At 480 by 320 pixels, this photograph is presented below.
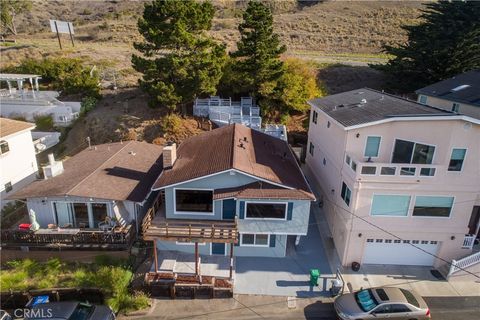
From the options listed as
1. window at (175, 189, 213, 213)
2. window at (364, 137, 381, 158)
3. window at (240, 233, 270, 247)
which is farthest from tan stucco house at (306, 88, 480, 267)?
window at (175, 189, 213, 213)

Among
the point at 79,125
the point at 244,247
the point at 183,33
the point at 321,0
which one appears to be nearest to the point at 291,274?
the point at 244,247

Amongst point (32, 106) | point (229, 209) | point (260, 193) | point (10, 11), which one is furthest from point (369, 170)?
point (10, 11)

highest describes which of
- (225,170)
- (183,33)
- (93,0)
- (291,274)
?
(93,0)

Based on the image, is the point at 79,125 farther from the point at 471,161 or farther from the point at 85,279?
the point at 471,161

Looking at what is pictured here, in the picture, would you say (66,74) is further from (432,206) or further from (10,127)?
(432,206)

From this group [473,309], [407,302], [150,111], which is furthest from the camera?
[150,111]

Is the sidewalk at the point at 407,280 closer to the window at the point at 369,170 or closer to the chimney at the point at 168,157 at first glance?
the window at the point at 369,170
